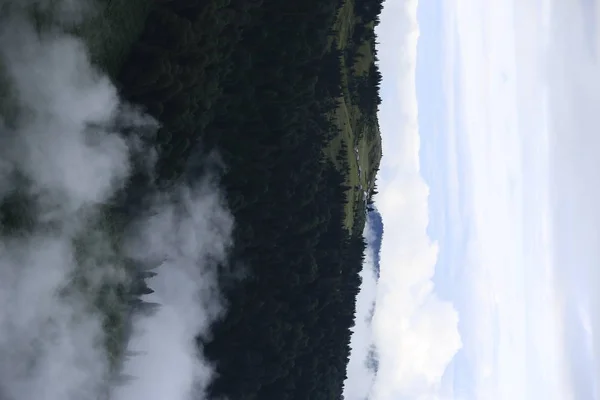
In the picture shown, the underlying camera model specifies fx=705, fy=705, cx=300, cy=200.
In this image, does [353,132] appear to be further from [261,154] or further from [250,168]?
[250,168]

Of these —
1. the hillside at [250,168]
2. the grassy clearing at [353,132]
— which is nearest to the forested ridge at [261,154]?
the hillside at [250,168]

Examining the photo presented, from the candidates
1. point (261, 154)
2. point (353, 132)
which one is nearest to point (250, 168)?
point (261, 154)

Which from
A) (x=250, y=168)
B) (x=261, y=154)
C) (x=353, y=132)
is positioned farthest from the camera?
(x=353, y=132)

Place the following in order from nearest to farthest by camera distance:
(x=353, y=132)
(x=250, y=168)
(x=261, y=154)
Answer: (x=261, y=154), (x=250, y=168), (x=353, y=132)

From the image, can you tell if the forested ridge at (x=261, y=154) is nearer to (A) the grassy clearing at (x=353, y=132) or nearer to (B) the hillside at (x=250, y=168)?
(B) the hillside at (x=250, y=168)

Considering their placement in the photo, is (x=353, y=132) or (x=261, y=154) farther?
(x=353, y=132)

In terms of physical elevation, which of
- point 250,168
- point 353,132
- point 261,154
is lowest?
point 250,168

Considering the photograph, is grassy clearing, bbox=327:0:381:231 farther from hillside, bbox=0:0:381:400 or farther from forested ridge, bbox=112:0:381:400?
forested ridge, bbox=112:0:381:400

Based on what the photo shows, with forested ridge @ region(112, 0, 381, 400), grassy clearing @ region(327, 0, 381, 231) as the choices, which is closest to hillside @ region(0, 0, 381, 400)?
forested ridge @ region(112, 0, 381, 400)
